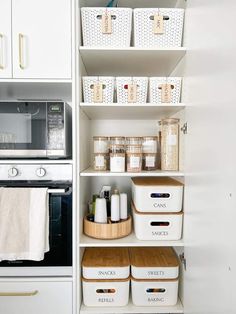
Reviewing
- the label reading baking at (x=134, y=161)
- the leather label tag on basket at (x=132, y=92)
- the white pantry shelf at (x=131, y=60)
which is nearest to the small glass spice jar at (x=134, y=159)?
the label reading baking at (x=134, y=161)

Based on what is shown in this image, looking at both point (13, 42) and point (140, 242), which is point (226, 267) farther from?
point (13, 42)

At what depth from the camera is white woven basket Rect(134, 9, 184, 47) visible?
3.41ft

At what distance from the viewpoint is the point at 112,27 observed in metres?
1.04

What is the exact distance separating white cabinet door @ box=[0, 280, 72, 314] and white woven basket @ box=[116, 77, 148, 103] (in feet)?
3.14

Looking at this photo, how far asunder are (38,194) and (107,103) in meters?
0.55

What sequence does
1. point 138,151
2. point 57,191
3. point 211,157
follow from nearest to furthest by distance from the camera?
1. point 211,157
2. point 57,191
3. point 138,151

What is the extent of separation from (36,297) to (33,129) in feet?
2.68

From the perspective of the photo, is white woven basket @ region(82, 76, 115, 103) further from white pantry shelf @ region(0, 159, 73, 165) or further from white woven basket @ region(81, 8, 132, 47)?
white pantry shelf @ region(0, 159, 73, 165)

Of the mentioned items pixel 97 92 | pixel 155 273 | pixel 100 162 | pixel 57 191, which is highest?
pixel 97 92

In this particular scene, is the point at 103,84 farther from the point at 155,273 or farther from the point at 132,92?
the point at 155,273

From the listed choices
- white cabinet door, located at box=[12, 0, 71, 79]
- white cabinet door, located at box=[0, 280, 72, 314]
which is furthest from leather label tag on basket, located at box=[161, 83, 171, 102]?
white cabinet door, located at box=[0, 280, 72, 314]

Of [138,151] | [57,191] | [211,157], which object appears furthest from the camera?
[138,151]

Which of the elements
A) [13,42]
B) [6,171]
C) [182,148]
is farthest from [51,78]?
[182,148]

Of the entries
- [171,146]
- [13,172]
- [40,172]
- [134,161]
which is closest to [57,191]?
[40,172]
